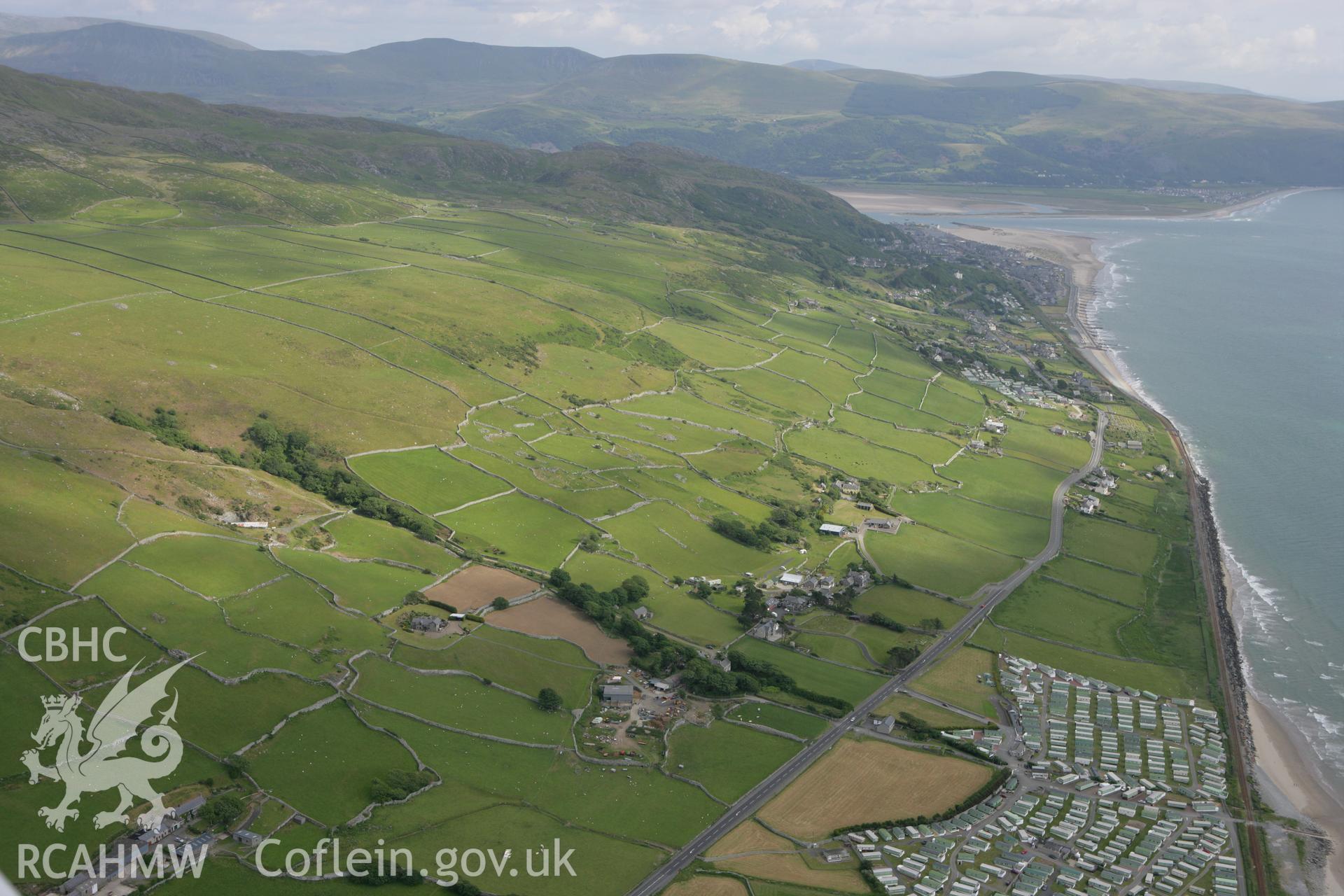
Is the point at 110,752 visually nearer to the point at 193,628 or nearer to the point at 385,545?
the point at 193,628

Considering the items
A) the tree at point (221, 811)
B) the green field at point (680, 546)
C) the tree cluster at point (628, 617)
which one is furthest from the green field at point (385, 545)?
the tree at point (221, 811)

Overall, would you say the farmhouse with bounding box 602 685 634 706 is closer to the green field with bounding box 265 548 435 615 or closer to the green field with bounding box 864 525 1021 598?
the green field with bounding box 265 548 435 615

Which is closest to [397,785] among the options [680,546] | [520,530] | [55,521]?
[55,521]

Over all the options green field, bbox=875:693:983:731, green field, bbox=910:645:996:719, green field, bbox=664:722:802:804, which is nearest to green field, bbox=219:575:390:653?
green field, bbox=664:722:802:804

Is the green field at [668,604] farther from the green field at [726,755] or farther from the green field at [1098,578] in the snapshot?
the green field at [1098,578]

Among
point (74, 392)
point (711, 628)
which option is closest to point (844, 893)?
point (711, 628)

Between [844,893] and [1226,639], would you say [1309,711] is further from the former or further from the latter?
[844,893]
